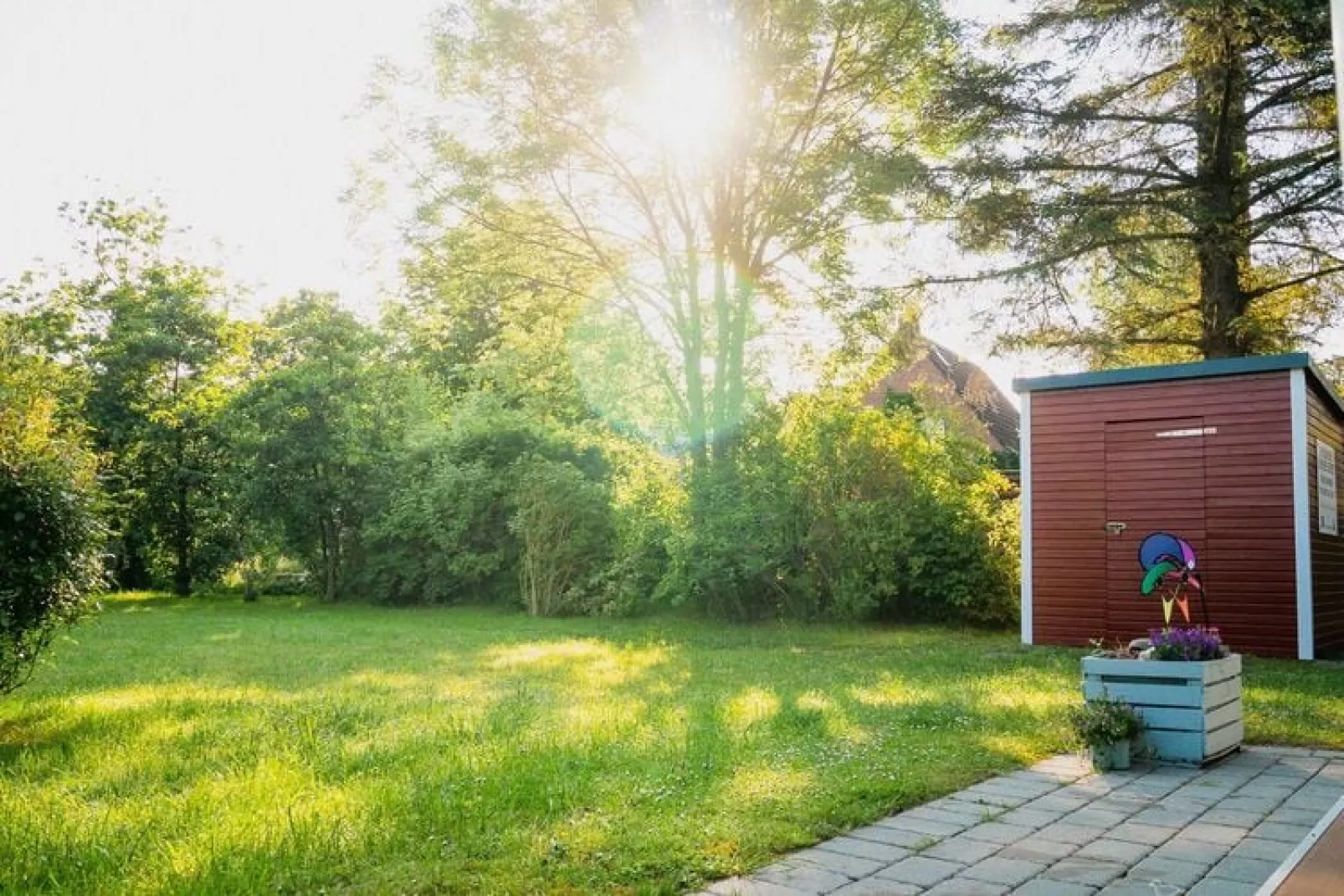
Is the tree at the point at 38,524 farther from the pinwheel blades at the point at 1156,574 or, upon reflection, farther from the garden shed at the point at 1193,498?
the garden shed at the point at 1193,498

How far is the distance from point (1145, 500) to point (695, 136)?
9.01 meters

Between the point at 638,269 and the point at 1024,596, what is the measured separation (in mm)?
9598

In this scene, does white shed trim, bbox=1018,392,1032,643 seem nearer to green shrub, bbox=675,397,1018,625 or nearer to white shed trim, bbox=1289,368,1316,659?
green shrub, bbox=675,397,1018,625

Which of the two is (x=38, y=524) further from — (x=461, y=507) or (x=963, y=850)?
(x=461, y=507)

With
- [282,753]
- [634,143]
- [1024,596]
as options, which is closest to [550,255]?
[634,143]

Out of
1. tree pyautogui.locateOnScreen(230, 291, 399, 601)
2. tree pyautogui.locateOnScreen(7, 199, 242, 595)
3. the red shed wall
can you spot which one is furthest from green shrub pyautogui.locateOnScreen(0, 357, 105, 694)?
tree pyautogui.locateOnScreen(7, 199, 242, 595)

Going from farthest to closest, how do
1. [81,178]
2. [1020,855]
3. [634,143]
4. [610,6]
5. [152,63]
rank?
1. [81,178]
2. [634,143]
3. [610,6]
4. [152,63]
5. [1020,855]

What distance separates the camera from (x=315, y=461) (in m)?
21.3

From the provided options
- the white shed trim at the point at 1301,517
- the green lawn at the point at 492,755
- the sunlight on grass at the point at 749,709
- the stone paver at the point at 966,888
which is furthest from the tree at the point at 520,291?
the stone paver at the point at 966,888

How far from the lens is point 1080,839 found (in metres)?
4.04

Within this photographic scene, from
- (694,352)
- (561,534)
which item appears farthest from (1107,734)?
(694,352)

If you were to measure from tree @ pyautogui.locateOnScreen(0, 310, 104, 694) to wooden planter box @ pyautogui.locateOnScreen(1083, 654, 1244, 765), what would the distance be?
19.9 feet

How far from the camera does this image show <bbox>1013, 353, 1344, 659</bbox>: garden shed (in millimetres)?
11156

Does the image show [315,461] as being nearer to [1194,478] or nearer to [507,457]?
[507,457]
